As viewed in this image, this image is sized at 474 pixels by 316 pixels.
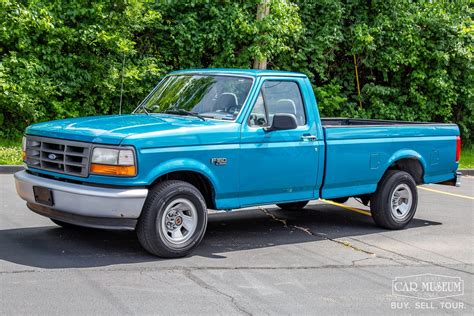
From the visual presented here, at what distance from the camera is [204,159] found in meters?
7.23

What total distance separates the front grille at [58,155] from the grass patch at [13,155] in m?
6.34

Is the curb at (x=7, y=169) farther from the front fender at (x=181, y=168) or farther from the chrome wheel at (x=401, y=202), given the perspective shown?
the chrome wheel at (x=401, y=202)

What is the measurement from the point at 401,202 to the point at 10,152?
851 cm

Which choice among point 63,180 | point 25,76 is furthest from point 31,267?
point 25,76

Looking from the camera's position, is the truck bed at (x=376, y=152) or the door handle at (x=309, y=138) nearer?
the door handle at (x=309, y=138)

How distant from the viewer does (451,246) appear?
8.45 metres

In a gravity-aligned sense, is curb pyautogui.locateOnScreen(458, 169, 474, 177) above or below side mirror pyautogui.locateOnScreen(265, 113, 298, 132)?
below

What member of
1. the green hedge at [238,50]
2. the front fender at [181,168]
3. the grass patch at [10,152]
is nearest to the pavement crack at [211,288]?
the front fender at [181,168]

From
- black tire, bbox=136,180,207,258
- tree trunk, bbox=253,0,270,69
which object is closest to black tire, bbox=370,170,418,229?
black tire, bbox=136,180,207,258

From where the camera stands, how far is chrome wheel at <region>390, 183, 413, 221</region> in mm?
9266

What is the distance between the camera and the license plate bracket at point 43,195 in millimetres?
6965

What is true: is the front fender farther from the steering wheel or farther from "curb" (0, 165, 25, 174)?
"curb" (0, 165, 25, 174)

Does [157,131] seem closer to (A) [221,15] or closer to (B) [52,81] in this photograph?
(B) [52,81]

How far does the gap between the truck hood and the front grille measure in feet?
0.22
